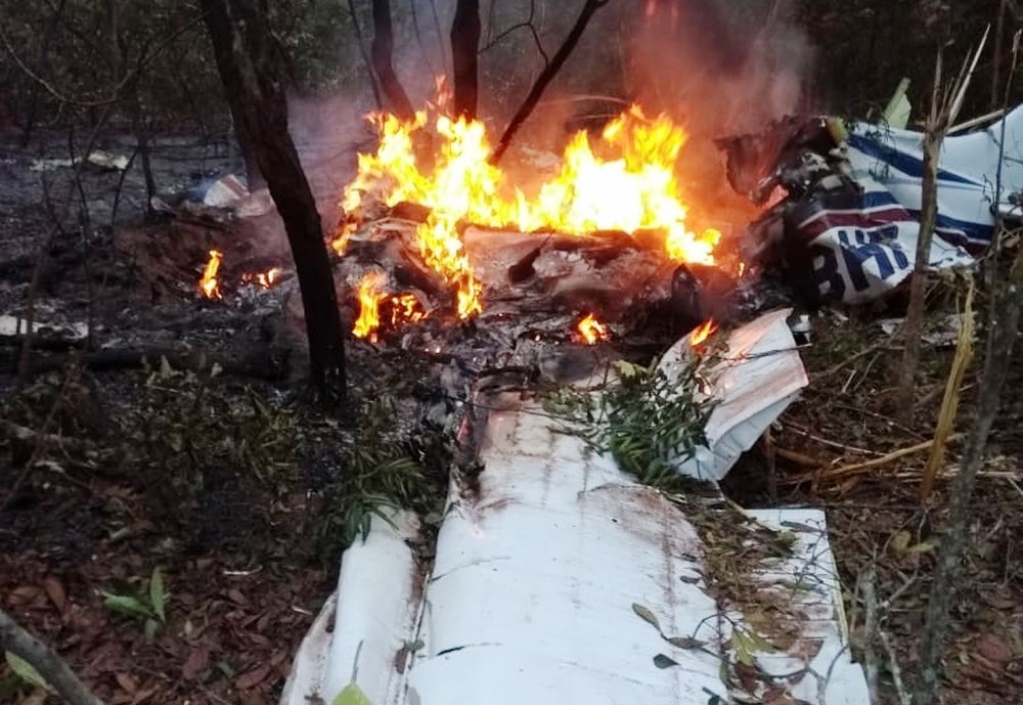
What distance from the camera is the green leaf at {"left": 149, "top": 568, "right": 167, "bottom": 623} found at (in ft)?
11.3

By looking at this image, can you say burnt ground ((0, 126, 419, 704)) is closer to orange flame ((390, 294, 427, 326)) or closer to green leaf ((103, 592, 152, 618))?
green leaf ((103, 592, 152, 618))

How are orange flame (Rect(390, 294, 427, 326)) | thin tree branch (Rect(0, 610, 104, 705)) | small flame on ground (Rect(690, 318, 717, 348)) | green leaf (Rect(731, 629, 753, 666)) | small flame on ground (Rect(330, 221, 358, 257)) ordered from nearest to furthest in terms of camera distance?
1. thin tree branch (Rect(0, 610, 104, 705))
2. green leaf (Rect(731, 629, 753, 666))
3. small flame on ground (Rect(690, 318, 717, 348))
4. orange flame (Rect(390, 294, 427, 326))
5. small flame on ground (Rect(330, 221, 358, 257))

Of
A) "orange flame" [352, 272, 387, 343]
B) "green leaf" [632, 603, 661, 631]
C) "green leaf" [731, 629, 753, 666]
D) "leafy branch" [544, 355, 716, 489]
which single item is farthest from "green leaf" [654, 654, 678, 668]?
"orange flame" [352, 272, 387, 343]

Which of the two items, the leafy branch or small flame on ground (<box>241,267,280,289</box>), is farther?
small flame on ground (<box>241,267,280,289</box>)

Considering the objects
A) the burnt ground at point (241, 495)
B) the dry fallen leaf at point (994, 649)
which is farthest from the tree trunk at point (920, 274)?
the dry fallen leaf at point (994, 649)

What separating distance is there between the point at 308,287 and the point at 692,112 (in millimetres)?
6535

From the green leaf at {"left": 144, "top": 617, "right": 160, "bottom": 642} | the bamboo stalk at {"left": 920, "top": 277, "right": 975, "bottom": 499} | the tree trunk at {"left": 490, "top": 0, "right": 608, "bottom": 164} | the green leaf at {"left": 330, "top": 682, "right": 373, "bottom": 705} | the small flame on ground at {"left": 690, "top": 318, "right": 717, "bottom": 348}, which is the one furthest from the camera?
the tree trunk at {"left": 490, "top": 0, "right": 608, "bottom": 164}

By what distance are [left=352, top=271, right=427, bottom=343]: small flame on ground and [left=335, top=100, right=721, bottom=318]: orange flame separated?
2.95ft

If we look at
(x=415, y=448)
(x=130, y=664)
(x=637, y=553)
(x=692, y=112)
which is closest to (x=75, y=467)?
(x=130, y=664)

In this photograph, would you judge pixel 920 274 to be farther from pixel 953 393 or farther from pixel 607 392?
pixel 607 392

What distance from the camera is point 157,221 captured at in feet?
21.9

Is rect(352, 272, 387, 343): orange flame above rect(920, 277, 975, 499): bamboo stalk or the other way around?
above

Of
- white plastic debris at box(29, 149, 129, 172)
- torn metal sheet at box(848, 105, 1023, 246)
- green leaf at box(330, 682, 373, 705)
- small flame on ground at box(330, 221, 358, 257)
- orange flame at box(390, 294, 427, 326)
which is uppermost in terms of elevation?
white plastic debris at box(29, 149, 129, 172)

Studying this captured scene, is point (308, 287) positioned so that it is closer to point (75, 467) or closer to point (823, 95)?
point (75, 467)
